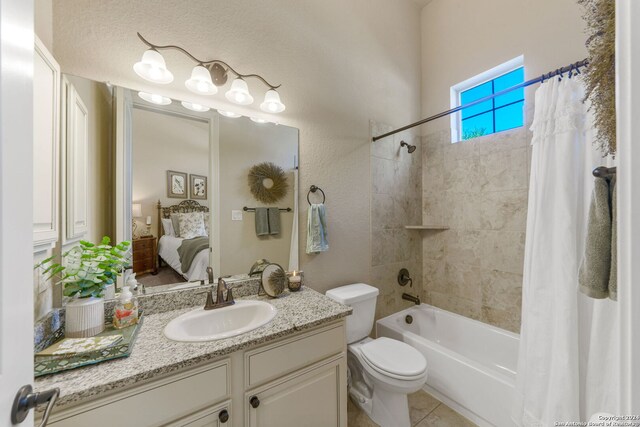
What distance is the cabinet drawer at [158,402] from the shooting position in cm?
70

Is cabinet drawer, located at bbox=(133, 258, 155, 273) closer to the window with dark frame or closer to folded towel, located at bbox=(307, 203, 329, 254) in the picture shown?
folded towel, located at bbox=(307, 203, 329, 254)

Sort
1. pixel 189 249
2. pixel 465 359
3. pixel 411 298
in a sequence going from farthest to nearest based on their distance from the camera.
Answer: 1. pixel 411 298
2. pixel 465 359
3. pixel 189 249

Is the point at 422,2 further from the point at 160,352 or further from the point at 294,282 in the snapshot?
the point at 160,352

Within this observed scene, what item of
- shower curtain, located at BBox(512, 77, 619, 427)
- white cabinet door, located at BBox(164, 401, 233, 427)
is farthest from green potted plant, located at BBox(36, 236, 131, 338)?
shower curtain, located at BBox(512, 77, 619, 427)

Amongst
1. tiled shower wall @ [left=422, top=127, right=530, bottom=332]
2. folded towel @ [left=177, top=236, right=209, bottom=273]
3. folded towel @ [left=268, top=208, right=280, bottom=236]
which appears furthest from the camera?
tiled shower wall @ [left=422, top=127, right=530, bottom=332]

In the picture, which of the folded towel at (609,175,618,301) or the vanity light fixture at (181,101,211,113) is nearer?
the folded towel at (609,175,618,301)

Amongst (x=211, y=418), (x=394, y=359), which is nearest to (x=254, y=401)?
(x=211, y=418)

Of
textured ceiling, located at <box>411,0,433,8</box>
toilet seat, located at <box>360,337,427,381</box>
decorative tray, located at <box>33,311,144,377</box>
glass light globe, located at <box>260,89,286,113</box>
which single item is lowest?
toilet seat, located at <box>360,337,427,381</box>

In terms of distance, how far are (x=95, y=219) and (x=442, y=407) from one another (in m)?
2.40

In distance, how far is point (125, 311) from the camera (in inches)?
41.3

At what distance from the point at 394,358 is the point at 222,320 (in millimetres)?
1076

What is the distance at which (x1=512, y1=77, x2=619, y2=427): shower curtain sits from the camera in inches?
44.1

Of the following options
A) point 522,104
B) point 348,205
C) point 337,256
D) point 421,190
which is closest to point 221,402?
point 337,256

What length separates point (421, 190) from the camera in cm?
250
